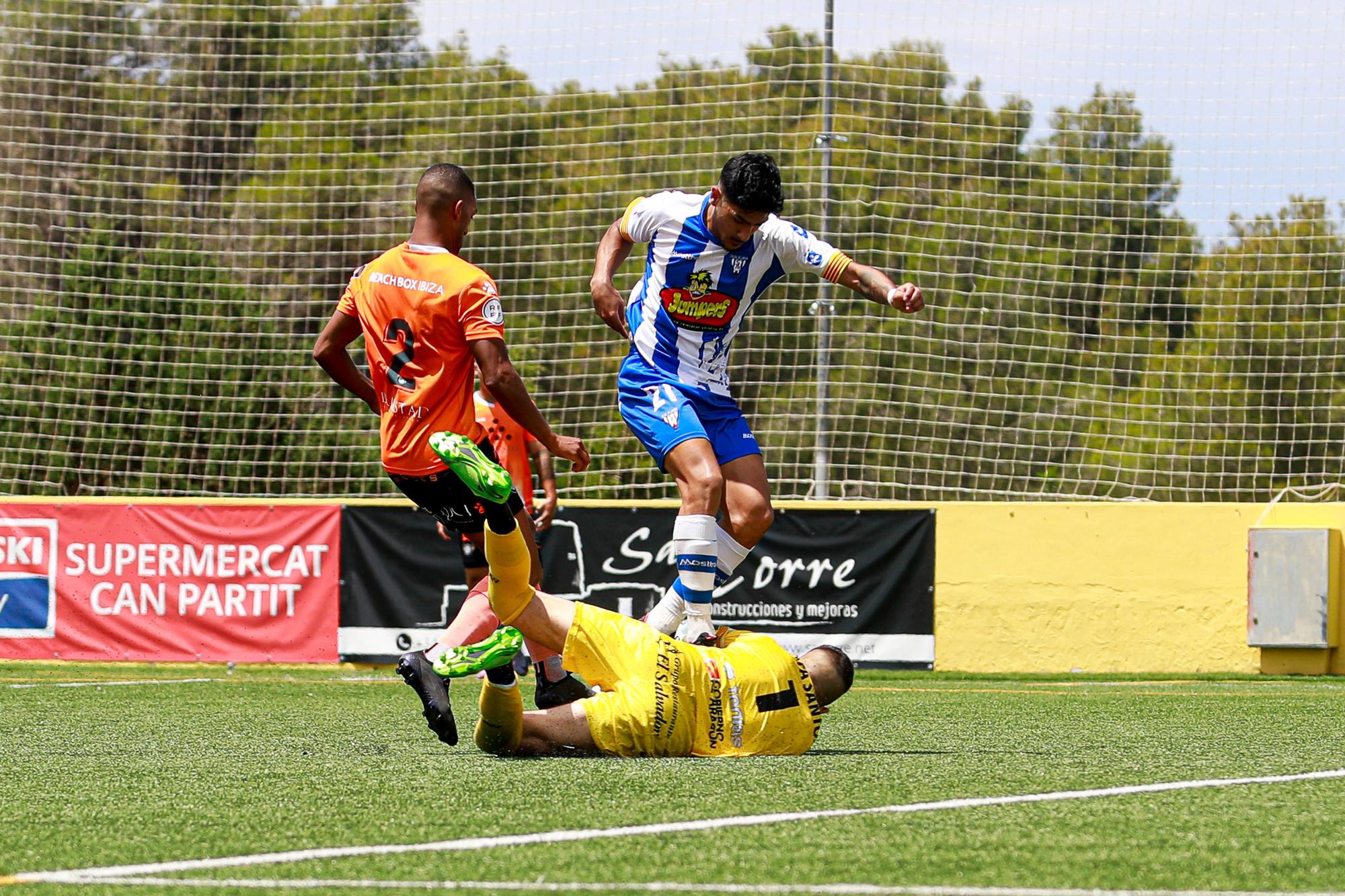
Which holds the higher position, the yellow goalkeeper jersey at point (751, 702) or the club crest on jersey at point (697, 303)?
the club crest on jersey at point (697, 303)

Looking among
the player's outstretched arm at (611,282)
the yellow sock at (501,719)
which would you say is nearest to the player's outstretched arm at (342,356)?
the player's outstretched arm at (611,282)

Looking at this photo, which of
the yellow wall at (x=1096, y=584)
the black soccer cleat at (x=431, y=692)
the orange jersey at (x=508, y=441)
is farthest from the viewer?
the yellow wall at (x=1096, y=584)

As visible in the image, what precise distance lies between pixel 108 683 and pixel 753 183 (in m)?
5.56

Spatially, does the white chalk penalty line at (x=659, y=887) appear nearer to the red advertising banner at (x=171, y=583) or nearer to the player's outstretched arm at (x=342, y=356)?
the player's outstretched arm at (x=342, y=356)

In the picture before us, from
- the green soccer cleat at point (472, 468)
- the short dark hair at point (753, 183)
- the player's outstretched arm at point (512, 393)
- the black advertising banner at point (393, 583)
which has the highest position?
the short dark hair at point (753, 183)

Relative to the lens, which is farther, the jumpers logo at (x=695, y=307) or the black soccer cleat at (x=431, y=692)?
the jumpers logo at (x=695, y=307)

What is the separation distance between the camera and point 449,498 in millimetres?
5188

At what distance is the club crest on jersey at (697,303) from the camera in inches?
236

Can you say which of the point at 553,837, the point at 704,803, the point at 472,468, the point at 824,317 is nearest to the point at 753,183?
the point at 472,468

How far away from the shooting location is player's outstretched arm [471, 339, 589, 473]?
16.6ft

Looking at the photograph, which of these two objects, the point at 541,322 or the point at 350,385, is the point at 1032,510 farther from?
the point at 541,322

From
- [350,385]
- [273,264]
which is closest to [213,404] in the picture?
[273,264]

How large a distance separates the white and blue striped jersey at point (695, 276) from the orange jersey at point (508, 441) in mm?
3213

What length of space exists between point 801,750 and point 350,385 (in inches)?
86.7
